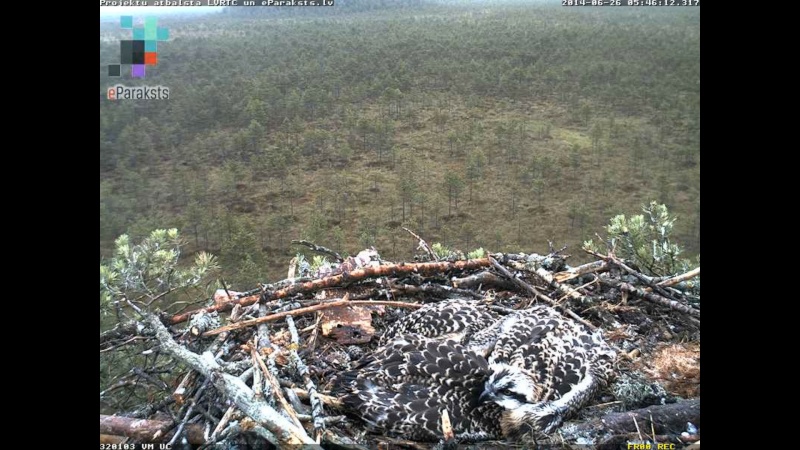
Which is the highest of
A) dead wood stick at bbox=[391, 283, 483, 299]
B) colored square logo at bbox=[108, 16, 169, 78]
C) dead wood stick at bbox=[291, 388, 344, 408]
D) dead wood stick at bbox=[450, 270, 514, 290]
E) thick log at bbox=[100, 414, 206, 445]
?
colored square logo at bbox=[108, 16, 169, 78]

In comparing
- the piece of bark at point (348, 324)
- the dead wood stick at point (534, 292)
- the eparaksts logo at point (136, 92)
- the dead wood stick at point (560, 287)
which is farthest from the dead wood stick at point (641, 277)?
the eparaksts logo at point (136, 92)

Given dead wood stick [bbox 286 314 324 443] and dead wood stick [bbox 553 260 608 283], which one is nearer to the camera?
dead wood stick [bbox 286 314 324 443]

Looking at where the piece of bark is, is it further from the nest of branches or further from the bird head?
the bird head

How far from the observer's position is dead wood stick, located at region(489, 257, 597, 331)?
138 inches

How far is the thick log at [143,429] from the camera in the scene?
8.71 ft

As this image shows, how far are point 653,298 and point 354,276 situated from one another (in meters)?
1.84

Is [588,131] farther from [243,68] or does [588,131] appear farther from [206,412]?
[206,412]

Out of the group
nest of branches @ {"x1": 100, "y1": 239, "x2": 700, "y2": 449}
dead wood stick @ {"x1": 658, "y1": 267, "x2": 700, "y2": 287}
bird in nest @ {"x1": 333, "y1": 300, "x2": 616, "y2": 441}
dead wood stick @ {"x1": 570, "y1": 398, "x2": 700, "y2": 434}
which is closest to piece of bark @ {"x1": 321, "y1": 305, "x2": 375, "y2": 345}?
nest of branches @ {"x1": 100, "y1": 239, "x2": 700, "y2": 449}

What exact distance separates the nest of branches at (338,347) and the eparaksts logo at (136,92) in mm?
1223

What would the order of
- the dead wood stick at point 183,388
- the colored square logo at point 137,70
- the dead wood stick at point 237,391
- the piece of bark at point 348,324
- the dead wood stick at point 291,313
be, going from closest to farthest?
the dead wood stick at point 237,391 → the dead wood stick at point 183,388 → the dead wood stick at point 291,313 → the colored square logo at point 137,70 → the piece of bark at point 348,324

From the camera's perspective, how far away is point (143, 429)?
8.93 ft

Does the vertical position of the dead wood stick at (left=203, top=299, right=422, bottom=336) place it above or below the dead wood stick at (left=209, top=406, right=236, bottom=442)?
above

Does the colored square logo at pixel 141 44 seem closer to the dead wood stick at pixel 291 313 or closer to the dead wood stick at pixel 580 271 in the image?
the dead wood stick at pixel 291 313

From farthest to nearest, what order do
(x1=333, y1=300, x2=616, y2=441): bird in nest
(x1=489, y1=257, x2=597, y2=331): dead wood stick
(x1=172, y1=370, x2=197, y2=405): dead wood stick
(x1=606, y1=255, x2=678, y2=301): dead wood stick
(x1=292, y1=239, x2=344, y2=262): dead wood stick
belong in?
(x1=292, y1=239, x2=344, y2=262): dead wood stick < (x1=606, y1=255, x2=678, y2=301): dead wood stick < (x1=489, y1=257, x2=597, y2=331): dead wood stick < (x1=172, y1=370, x2=197, y2=405): dead wood stick < (x1=333, y1=300, x2=616, y2=441): bird in nest
